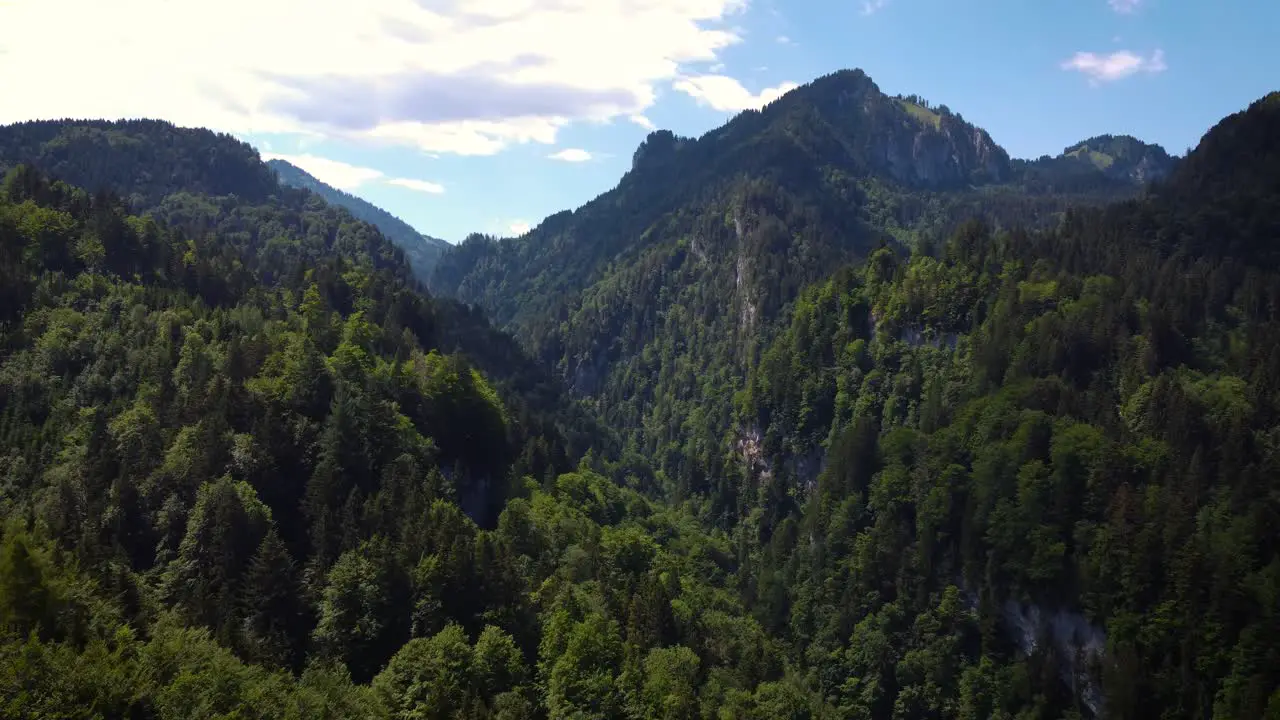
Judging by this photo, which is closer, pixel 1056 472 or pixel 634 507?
pixel 1056 472

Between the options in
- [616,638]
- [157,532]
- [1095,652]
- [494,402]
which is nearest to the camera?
[616,638]

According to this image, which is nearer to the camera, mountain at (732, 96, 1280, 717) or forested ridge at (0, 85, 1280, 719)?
forested ridge at (0, 85, 1280, 719)

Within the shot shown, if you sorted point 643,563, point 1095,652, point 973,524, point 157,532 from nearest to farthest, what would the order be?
point 157,532
point 1095,652
point 643,563
point 973,524

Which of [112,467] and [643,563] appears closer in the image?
[112,467]

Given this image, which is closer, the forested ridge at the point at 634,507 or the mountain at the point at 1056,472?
the forested ridge at the point at 634,507

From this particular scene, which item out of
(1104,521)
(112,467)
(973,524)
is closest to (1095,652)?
(1104,521)

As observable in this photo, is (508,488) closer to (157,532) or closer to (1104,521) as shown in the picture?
(157,532)

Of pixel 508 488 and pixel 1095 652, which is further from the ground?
pixel 508 488

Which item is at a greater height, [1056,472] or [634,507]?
[1056,472]
